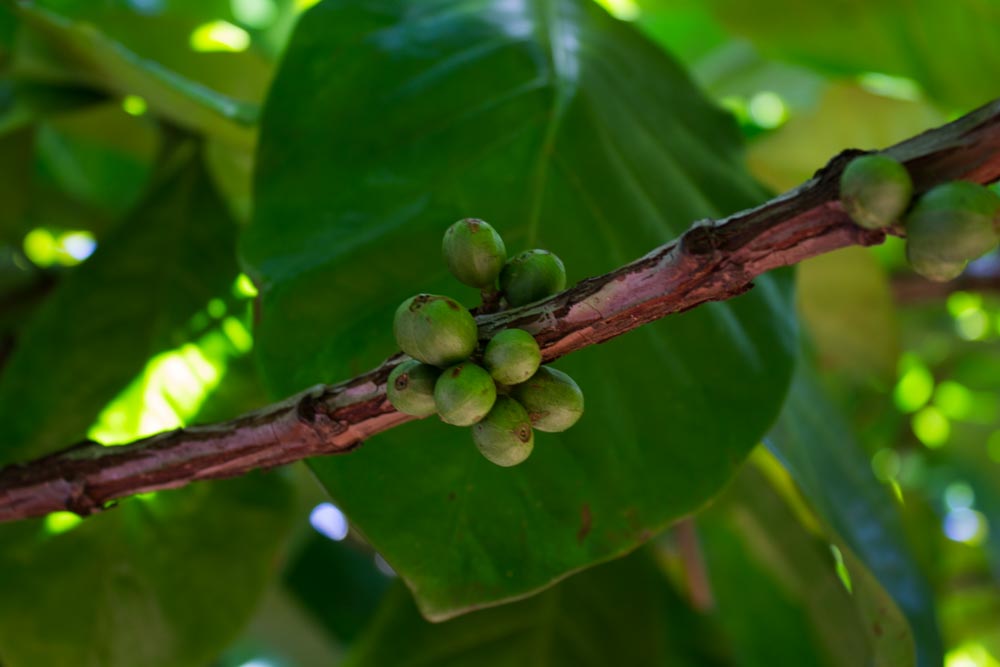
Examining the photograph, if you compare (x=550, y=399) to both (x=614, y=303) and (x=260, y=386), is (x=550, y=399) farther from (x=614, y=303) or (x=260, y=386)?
(x=260, y=386)

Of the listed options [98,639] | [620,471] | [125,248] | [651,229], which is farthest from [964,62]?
[98,639]

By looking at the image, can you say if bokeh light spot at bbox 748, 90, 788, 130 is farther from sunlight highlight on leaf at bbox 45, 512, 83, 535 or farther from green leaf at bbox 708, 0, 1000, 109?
sunlight highlight on leaf at bbox 45, 512, 83, 535

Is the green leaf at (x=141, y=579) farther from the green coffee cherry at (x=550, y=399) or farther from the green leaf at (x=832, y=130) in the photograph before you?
the green leaf at (x=832, y=130)

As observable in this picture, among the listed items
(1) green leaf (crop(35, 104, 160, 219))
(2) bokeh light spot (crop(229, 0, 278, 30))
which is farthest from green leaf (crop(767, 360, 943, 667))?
(2) bokeh light spot (crop(229, 0, 278, 30))

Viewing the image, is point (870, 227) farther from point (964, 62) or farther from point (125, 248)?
point (964, 62)

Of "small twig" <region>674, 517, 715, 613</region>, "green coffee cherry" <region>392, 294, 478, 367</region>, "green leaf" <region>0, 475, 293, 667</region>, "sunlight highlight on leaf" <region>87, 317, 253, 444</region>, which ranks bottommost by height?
"small twig" <region>674, 517, 715, 613</region>

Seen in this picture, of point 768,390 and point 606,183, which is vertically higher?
point 606,183

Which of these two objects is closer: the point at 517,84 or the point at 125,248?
the point at 517,84
